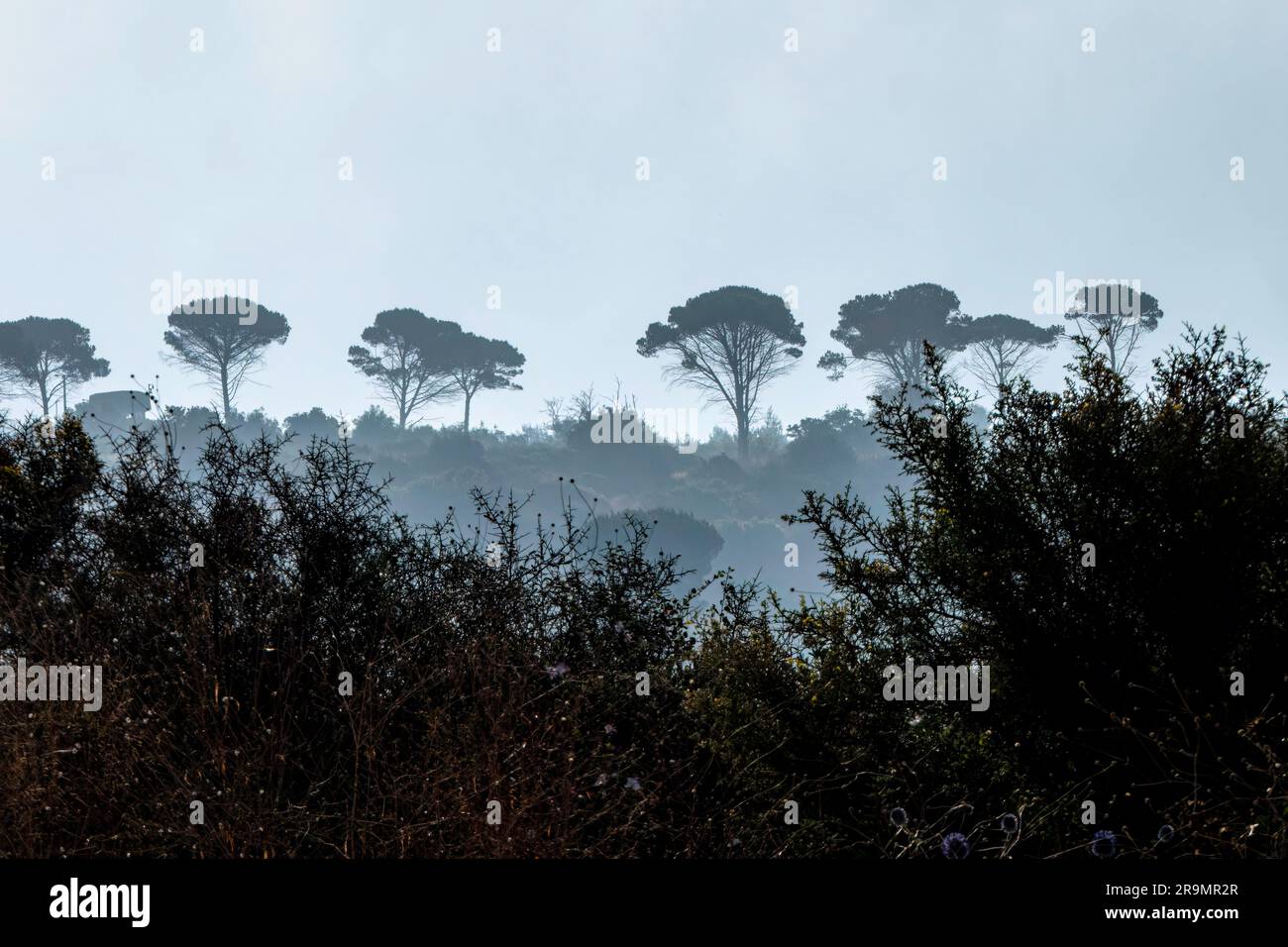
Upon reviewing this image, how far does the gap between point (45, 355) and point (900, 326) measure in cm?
4756

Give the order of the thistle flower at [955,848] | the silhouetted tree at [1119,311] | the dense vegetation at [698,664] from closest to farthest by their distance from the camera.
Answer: the thistle flower at [955,848] → the dense vegetation at [698,664] → the silhouetted tree at [1119,311]

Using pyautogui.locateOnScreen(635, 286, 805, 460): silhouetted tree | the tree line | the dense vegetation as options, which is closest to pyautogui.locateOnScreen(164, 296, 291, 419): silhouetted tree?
the tree line

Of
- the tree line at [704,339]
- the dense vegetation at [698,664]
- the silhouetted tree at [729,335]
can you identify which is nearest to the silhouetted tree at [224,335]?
the tree line at [704,339]

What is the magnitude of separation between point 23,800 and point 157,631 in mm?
1704

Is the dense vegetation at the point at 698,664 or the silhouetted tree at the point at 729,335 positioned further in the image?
the silhouetted tree at the point at 729,335

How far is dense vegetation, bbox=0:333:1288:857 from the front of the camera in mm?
3816

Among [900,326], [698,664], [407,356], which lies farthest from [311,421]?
[698,664]

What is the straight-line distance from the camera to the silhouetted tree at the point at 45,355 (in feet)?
171

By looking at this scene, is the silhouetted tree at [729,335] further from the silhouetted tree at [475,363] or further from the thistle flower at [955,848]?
the thistle flower at [955,848]

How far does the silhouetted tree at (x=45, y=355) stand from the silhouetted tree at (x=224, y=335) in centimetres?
627

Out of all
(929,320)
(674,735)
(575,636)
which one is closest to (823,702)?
(674,735)

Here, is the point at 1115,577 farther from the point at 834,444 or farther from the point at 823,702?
the point at 834,444
